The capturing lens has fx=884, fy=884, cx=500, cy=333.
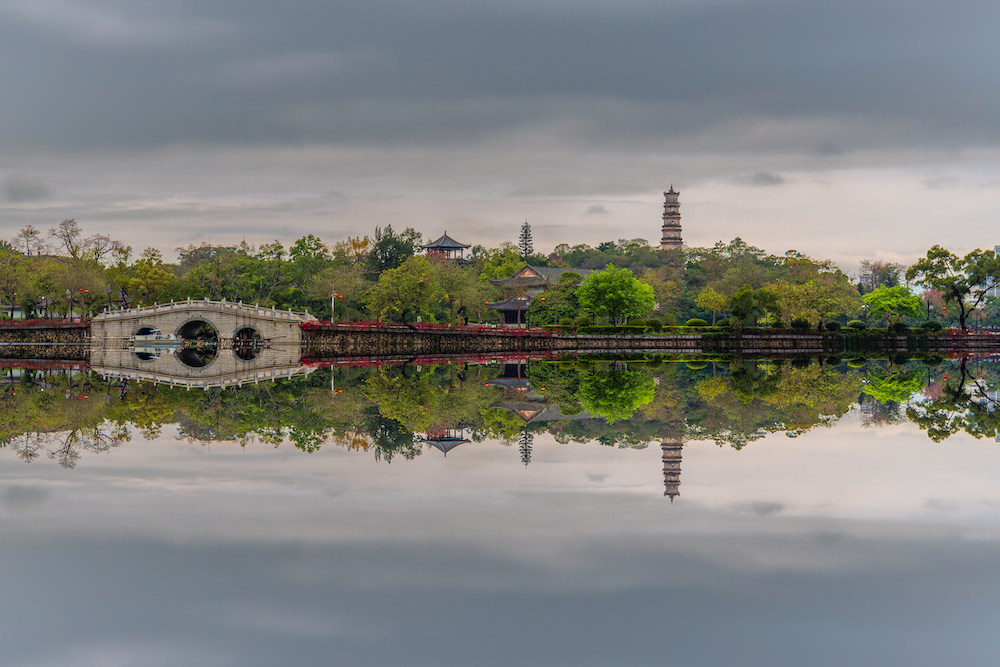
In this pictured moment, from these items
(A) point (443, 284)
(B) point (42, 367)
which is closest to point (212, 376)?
(B) point (42, 367)

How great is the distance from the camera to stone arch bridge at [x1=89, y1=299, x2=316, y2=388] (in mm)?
44853

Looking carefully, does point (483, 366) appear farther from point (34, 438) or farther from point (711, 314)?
point (711, 314)

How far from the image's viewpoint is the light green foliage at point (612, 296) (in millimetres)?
60312

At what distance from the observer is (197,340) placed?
63.2m

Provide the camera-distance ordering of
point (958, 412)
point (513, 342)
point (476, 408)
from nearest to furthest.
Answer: point (958, 412), point (476, 408), point (513, 342)

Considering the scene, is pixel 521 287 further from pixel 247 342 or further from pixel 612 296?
pixel 247 342

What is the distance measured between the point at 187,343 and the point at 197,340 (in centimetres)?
280

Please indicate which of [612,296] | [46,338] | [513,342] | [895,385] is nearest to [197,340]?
[46,338]

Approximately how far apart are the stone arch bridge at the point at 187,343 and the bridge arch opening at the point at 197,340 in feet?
0.23

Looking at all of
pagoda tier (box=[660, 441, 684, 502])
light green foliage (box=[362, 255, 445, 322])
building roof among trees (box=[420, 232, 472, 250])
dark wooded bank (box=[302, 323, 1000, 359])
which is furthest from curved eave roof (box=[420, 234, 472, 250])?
pagoda tier (box=[660, 441, 684, 502])

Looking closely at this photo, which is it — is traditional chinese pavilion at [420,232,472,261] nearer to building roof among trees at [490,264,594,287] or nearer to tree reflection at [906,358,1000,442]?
building roof among trees at [490,264,594,287]

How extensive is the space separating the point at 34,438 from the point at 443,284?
5430cm

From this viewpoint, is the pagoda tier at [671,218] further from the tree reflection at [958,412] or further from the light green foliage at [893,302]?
the tree reflection at [958,412]

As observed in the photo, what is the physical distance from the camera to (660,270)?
93.4 m
